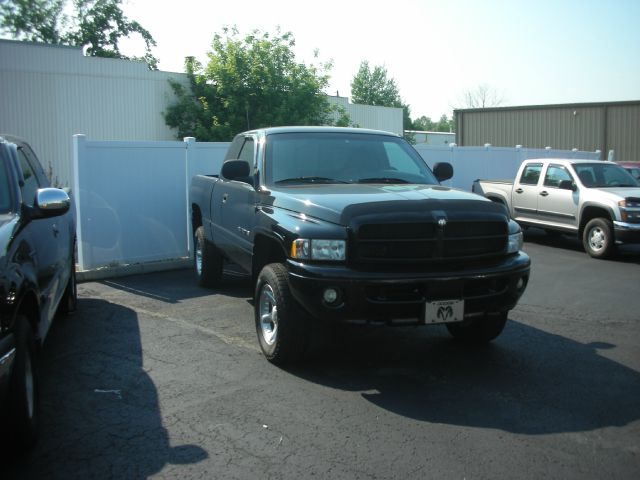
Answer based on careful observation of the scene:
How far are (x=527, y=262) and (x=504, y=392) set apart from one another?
3.71ft

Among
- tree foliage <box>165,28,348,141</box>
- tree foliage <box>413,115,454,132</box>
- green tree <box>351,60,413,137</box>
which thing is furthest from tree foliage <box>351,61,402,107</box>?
tree foliage <box>165,28,348,141</box>

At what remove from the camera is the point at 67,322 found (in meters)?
6.96

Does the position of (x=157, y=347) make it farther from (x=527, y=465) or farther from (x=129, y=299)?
(x=527, y=465)

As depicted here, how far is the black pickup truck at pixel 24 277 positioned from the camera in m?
3.51

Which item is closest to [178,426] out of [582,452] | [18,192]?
[18,192]

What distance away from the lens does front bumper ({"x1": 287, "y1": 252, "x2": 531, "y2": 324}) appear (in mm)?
4684

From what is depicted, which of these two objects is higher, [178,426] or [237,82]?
[237,82]

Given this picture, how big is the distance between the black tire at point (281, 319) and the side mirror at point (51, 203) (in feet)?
5.45

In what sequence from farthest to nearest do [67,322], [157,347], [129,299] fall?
[129,299]
[67,322]
[157,347]

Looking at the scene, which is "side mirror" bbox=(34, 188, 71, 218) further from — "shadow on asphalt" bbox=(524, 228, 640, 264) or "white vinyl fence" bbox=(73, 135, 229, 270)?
"shadow on asphalt" bbox=(524, 228, 640, 264)

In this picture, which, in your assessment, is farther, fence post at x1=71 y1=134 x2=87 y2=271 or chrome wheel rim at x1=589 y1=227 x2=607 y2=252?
chrome wheel rim at x1=589 y1=227 x2=607 y2=252

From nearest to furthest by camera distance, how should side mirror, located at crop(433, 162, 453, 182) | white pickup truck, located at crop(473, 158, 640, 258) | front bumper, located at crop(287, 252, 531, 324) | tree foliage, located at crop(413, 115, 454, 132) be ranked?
front bumper, located at crop(287, 252, 531, 324)
side mirror, located at crop(433, 162, 453, 182)
white pickup truck, located at crop(473, 158, 640, 258)
tree foliage, located at crop(413, 115, 454, 132)

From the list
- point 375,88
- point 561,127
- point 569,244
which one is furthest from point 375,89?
point 569,244

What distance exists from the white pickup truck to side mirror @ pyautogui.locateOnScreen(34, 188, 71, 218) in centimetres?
967
